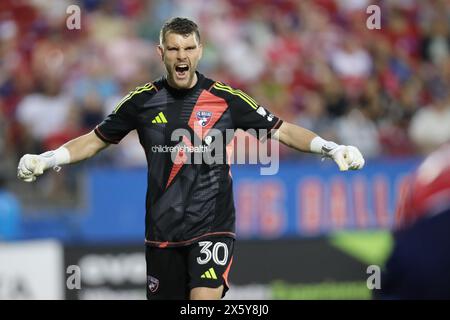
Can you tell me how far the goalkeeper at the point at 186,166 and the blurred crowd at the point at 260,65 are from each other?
6.89 metres

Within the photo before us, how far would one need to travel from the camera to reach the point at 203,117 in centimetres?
659

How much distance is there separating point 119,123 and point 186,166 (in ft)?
2.07

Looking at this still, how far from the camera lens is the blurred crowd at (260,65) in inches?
558

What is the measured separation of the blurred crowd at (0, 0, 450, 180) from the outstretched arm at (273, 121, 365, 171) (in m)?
6.88

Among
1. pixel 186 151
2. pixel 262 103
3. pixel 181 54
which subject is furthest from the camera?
pixel 262 103

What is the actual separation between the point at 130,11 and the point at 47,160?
1041cm

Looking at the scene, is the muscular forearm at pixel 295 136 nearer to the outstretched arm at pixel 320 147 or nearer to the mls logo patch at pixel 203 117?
the outstretched arm at pixel 320 147

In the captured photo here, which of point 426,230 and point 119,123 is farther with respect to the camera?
point 119,123

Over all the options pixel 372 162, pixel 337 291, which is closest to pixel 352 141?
pixel 372 162

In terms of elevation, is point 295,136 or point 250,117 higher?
point 250,117

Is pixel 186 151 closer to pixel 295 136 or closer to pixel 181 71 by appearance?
pixel 181 71

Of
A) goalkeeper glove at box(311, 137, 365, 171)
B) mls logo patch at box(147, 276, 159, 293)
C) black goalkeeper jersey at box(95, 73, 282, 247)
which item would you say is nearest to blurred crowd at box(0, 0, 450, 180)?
mls logo patch at box(147, 276, 159, 293)

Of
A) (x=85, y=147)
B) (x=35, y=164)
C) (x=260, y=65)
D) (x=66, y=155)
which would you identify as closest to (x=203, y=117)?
(x=85, y=147)

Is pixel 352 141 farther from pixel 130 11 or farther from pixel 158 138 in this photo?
pixel 158 138
